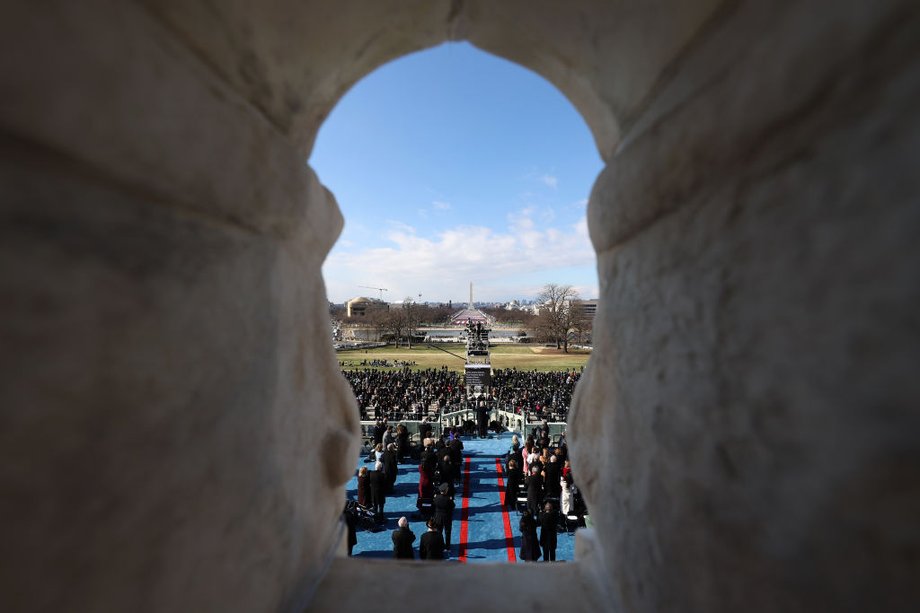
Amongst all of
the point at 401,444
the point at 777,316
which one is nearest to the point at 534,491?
the point at 401,444

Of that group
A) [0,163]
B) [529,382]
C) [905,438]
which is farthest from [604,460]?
[529,382]

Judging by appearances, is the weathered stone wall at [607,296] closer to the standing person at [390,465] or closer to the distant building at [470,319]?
the standing person at [390,465]

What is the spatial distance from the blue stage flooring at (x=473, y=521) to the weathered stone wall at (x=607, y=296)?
5.19m

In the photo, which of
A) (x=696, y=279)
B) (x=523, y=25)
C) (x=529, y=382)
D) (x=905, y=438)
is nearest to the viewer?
(x=905, y=438)

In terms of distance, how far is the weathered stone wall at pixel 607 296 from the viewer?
29.4 inches

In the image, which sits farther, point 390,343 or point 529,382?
point 390,343

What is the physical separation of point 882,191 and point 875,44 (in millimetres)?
255

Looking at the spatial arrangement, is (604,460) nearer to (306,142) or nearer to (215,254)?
(215,254)

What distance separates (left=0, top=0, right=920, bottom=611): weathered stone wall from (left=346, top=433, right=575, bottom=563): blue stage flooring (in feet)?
17.0

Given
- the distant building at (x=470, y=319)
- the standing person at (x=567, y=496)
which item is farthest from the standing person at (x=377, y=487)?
the distant building at (x=470, y=319)

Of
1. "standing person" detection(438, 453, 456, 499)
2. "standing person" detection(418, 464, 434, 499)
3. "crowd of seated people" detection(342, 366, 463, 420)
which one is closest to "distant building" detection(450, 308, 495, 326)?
"crowd of seated people" detection(342, 366, 463, 420)

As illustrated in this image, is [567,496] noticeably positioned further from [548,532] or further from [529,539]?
[529,539]

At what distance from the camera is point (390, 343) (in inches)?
2174

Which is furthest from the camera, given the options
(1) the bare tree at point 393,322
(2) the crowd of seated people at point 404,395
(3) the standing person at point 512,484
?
(1) the bare tree at point 393,322
